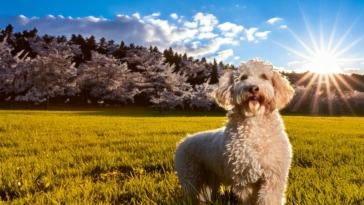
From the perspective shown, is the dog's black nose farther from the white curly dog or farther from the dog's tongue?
the dog's tongue

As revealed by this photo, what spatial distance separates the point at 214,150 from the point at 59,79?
220 ft

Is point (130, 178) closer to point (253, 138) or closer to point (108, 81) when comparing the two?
point (253, 138)

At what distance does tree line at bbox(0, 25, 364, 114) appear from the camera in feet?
177

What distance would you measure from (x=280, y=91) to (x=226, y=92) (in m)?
0.68

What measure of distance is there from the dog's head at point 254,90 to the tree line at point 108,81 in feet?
144

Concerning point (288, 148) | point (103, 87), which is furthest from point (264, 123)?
point (103, 87)

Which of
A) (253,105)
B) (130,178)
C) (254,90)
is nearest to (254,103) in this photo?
(253,105)

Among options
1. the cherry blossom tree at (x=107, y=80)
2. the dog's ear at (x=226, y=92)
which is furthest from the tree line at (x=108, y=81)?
the dog's ear at (x=226, y=92)

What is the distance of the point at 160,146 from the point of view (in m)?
10.4

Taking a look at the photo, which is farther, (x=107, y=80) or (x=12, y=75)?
(x=107, y=80)

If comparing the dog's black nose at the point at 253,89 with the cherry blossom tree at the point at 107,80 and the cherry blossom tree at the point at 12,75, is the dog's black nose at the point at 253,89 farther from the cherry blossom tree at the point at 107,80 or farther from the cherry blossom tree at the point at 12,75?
the cherry blossom tree at the point at 107,80

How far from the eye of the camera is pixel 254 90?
417 cm

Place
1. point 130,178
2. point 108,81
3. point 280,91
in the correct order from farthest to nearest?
point 108,81, point 130,178, point 280,91

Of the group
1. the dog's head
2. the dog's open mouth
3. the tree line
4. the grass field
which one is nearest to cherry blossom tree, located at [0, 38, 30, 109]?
the tree line
